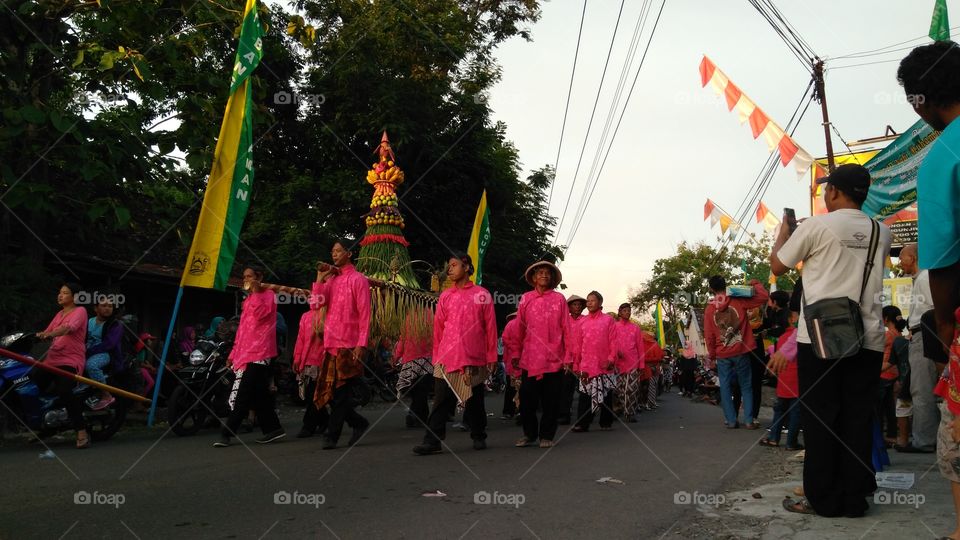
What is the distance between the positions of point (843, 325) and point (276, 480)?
3.79 m

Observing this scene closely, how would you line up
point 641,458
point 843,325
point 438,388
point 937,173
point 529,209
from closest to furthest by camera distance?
1. point 937,173
2. point 843,325
3. point 641,458
4. point 438,388
5. point 529,209

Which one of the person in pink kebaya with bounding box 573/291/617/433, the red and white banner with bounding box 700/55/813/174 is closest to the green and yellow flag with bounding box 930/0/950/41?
the red and white banner with bounding box 700/55/813/174

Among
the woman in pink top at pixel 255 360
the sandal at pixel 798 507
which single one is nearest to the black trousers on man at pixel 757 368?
the sandal at pixel 798 507

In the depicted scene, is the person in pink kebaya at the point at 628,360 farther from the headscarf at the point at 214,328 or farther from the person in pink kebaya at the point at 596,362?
the headscarf at the point at 214,328

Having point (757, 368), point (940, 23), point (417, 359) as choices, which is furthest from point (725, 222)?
point (417, 359)

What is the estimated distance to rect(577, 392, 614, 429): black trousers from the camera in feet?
32.6

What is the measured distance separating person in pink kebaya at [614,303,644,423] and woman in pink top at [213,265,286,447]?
17.6 feet

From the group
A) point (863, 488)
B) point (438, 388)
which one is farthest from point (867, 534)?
point (438, 388)

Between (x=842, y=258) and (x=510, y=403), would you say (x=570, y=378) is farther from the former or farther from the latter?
(x=842, y=258)

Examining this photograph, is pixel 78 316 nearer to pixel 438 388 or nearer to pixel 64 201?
pixel 64 201

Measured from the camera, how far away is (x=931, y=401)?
6.98 m

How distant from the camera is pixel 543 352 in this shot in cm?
796

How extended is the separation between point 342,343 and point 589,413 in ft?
13.2

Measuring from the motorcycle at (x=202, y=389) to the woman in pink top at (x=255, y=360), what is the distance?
34.6 inches
